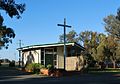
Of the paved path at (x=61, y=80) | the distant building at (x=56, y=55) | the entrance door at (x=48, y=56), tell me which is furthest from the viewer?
the entrance door at (x=48, y=56)

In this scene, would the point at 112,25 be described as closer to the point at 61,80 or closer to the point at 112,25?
the point at 112,25

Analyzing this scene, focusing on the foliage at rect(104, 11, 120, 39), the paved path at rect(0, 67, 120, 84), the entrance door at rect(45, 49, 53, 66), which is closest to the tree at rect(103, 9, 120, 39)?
the foliage at rect(104, 11, 120, 39)

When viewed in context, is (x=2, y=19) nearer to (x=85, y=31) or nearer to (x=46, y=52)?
(x=46, y=52)

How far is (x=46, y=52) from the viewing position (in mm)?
50375

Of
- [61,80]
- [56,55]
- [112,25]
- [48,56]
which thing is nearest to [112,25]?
[112,25]

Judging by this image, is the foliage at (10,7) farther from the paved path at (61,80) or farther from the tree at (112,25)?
the tree at (112,25)

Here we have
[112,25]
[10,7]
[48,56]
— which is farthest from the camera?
[112,25]

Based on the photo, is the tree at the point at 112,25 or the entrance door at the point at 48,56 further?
the tree at the point at 112,25

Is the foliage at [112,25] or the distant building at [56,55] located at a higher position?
the foliage at [112,25]

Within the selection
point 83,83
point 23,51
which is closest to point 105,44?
point 23,51

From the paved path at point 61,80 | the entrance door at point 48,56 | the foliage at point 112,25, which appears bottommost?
the paved path at point 61,80

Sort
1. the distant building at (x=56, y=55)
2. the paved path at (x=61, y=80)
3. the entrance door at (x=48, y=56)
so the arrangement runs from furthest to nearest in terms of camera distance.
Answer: the entrance door at (x=48, y=56), the distant building at (x=56, y=55), the paved path at (x=61, y=80)

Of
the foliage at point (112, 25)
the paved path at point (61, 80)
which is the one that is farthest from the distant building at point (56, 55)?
the foliage at point (112, 25)

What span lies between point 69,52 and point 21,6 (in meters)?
23.5
